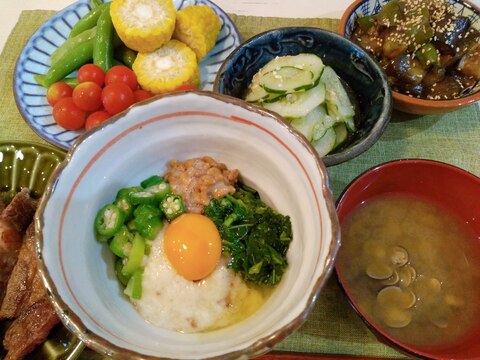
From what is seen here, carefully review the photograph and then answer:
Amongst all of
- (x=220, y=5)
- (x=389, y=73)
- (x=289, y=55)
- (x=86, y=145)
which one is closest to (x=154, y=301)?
(x=86, y=145)

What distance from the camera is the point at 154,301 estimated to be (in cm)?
152

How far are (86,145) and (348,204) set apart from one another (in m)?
1.08

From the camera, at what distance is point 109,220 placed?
1.56 meters

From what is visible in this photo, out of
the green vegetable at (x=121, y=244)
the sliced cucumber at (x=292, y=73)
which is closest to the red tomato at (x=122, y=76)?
the sliced cucumber at (x=292, y=73)

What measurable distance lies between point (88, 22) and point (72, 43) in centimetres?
18

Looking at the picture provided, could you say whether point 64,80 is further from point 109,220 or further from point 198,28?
point 109,220

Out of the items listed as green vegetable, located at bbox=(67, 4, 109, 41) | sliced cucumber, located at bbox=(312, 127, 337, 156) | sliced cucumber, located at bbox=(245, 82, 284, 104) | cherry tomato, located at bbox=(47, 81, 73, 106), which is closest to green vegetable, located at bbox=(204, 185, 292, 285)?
sliced cucumber, located at bbox=(312, 127, 337, 156)

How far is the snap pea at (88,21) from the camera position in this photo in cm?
256

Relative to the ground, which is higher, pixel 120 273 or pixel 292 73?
pixel 292 73

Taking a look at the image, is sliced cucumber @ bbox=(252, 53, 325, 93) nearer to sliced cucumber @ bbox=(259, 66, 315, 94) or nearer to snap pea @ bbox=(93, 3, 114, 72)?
sliced cucumber @ bbox=(259, 66, 315, 94)

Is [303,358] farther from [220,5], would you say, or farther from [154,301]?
[220,5]

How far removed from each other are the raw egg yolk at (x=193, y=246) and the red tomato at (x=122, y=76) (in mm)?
1051

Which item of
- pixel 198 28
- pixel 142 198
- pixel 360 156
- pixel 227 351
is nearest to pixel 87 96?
pixel 198 28

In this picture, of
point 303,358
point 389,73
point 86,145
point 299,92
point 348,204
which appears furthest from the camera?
point 389,73
